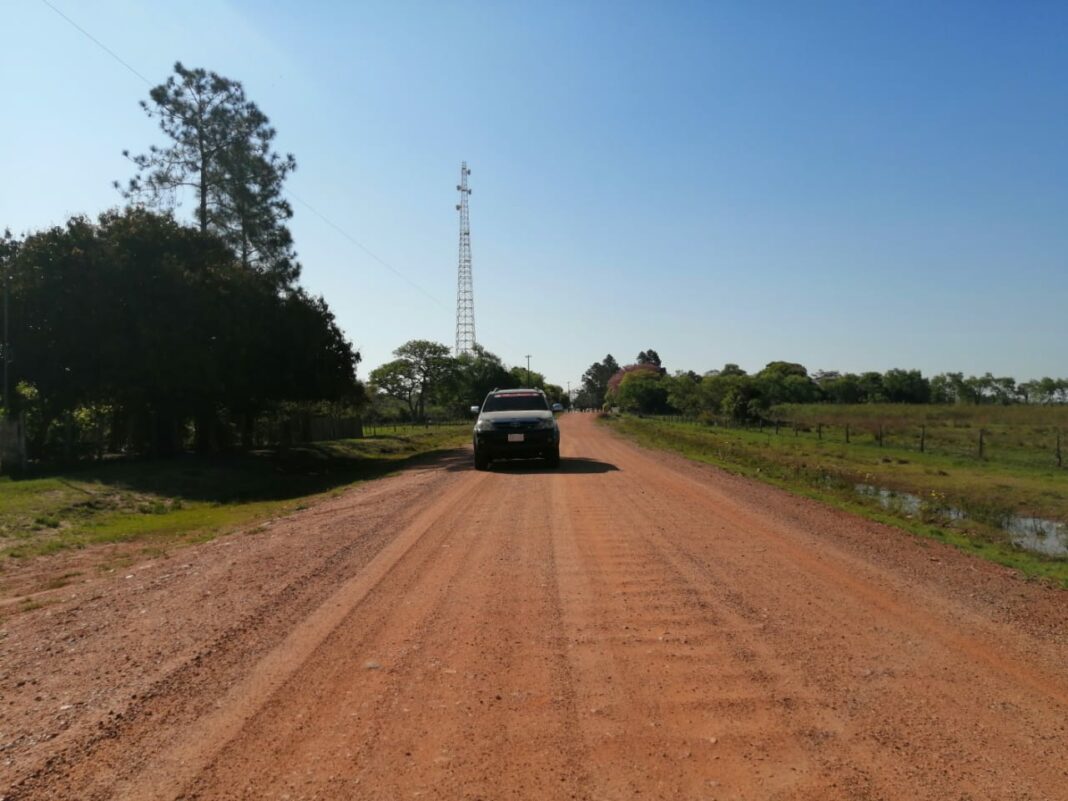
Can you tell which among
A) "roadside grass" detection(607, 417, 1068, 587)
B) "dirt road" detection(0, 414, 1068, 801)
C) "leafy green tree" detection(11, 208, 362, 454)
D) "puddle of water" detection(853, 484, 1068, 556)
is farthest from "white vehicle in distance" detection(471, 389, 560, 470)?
"leafy green tree" detection(11, 208, 362, 454)

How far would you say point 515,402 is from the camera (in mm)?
18344

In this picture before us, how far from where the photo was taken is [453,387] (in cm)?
9006

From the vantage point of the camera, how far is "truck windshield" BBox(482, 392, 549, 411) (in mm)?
18172

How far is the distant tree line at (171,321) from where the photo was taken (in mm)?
21578

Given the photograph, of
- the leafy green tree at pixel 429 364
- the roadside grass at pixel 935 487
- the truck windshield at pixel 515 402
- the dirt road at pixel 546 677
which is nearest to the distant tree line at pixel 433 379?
the leafy green tree at pixel 429 364

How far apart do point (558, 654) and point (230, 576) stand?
4.20m

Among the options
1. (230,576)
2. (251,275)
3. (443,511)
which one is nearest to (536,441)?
(443,511)

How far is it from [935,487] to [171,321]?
24.7m

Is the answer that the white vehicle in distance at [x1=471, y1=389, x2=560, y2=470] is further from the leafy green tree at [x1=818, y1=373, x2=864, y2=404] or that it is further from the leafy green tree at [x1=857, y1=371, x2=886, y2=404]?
the leafy green tree at [x1=818, y1=373, x2=864, y2=404]

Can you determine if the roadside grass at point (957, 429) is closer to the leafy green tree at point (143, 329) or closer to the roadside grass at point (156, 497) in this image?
the roadside grass at point (156, 497)

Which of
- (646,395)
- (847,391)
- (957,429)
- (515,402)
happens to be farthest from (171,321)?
(847,391)

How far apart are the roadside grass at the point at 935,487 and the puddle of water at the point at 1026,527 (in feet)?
0.47

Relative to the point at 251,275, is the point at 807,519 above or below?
below

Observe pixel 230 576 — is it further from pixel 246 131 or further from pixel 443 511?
pixel 246 131
